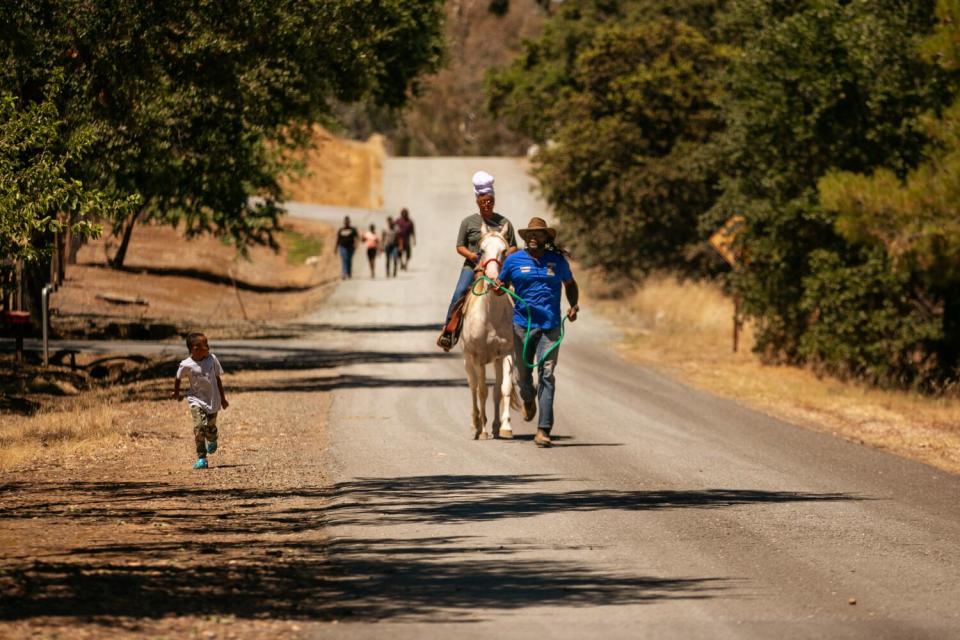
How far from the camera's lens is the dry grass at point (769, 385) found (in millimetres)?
21062

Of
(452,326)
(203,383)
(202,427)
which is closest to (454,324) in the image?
(452,326)

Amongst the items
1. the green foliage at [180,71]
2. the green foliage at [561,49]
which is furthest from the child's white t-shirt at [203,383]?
the green foliage at [561,49]

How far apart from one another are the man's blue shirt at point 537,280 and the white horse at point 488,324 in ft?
0.71

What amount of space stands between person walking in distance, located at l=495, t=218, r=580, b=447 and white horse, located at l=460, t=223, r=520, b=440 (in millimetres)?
137

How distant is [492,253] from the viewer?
1627 cm

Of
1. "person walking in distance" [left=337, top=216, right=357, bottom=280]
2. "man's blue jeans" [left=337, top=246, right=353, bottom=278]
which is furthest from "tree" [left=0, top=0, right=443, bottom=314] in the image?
"man's blue jeans" [left=337, top=246, right=353, bottom=278]

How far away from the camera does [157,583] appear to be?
9.30 m

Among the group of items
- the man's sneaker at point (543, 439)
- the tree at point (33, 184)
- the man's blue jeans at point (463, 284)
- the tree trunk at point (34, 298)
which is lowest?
the man's sneaker at point (543, 439)

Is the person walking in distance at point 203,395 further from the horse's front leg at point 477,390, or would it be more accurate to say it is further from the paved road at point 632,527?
the horse's front leg at point 477,390

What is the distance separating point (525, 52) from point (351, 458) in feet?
193

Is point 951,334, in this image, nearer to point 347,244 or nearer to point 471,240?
point 471,240

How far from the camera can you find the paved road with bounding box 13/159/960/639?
8719 millimetres

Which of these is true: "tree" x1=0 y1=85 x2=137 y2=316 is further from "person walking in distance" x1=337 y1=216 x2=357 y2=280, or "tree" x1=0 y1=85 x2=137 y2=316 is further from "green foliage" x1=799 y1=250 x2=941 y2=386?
"person walking in distance" x1=337 y1=216 x2=357 y2=280

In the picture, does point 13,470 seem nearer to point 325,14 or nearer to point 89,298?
point 325,14
